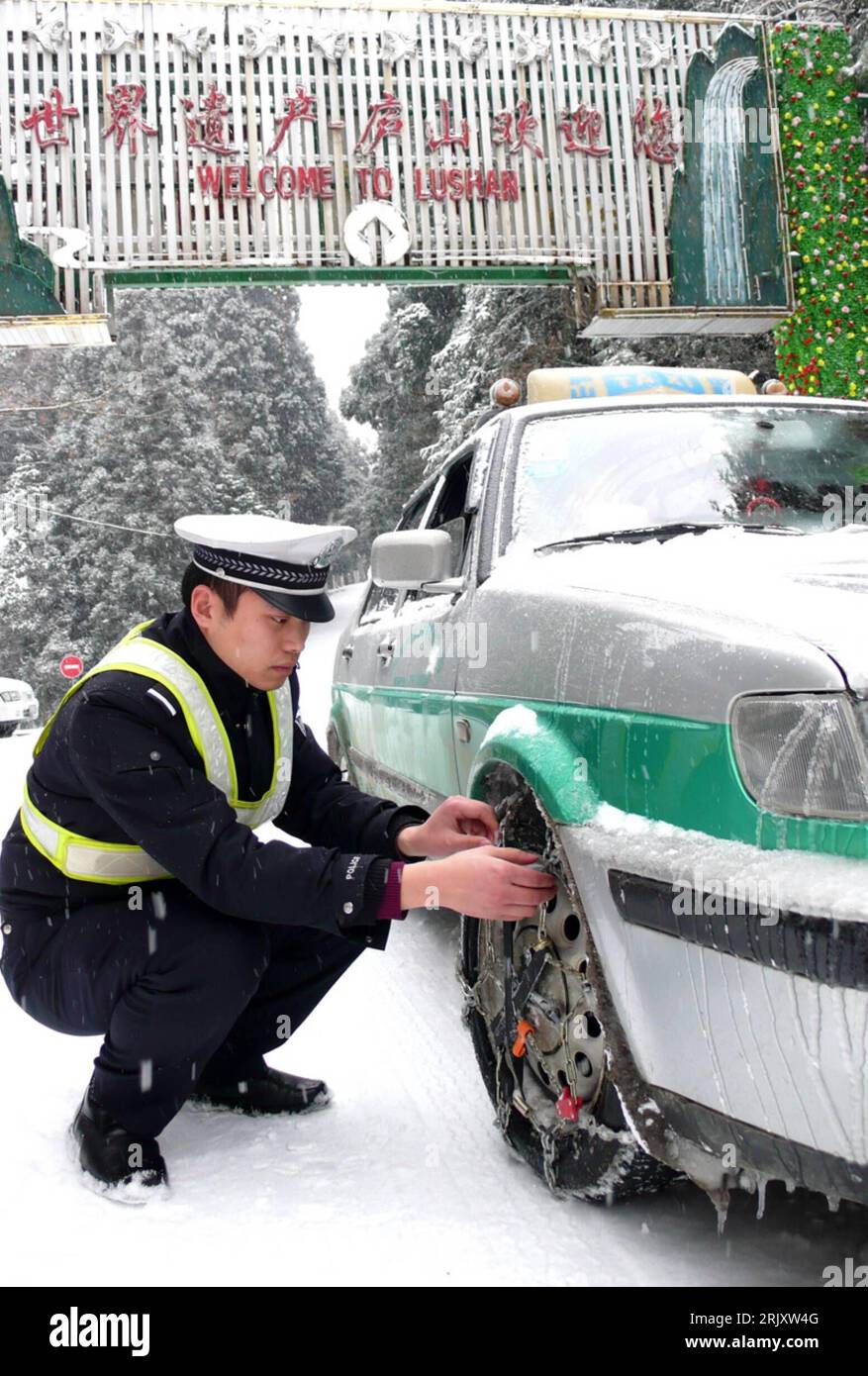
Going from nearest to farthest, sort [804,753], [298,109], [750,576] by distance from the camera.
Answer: [804,753] → [750,576] → [298,109]

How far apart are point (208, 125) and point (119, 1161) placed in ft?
25.9

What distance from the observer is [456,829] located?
7.66 ft

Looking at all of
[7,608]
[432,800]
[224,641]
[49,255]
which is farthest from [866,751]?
[7,608]

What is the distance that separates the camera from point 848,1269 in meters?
1.84

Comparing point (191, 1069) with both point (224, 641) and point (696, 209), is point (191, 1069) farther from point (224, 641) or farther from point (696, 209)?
point (696, 209)

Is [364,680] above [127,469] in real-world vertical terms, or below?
below

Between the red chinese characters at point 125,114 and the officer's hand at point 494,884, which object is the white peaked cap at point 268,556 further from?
the red chinese characters at point 125,114

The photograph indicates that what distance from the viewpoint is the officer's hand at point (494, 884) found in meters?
1.95

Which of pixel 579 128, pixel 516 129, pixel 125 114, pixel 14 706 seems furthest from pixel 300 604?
pixel 14 706

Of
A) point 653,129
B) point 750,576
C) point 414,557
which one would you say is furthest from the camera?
point 653,129

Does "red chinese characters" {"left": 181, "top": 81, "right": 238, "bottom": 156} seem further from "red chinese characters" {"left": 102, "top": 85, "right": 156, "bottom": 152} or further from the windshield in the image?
the windshield

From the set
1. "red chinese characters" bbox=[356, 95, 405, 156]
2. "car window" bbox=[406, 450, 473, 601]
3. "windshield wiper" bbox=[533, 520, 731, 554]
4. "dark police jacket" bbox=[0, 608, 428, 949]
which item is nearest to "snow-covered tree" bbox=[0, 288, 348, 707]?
"red chinese characters" bbox=[356, 95, 405, 156]

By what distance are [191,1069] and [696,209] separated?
327 inches

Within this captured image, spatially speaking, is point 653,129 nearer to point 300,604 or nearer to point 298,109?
point 298,109
